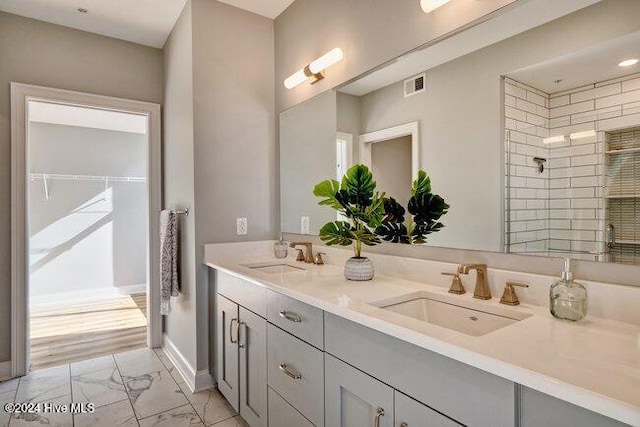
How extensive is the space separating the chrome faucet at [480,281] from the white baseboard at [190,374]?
181cm

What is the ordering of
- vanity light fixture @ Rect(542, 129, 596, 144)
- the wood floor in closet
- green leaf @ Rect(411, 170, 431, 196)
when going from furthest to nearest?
the wood floor in closet → green leaf @ Rect(411, 170, 431, 196) → vanity light fixture @ Rect(542, 129, 596, 144)

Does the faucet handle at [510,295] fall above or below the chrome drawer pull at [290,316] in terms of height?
above

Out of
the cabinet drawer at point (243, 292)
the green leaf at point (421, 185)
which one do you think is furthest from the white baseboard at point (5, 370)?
the green leaf at point (421, 185)

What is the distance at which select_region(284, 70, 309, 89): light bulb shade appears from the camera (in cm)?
→ 218

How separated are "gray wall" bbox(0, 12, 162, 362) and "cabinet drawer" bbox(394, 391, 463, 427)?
280cm

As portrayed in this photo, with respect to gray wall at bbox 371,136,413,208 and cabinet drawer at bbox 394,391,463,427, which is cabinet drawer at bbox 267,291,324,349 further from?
gray wall at bbox 371,136,413,208

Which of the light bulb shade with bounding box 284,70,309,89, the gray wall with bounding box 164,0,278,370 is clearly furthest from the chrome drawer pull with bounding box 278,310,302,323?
the light bulb shade with bounding box 284,70,309,89

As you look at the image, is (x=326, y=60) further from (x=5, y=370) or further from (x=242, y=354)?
(x=5, y=370)

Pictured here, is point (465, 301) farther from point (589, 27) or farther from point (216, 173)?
point (216, 173)

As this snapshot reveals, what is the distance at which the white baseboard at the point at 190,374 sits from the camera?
7.44ft

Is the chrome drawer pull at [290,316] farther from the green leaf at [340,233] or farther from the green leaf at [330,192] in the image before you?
the green leaf at [330,192]

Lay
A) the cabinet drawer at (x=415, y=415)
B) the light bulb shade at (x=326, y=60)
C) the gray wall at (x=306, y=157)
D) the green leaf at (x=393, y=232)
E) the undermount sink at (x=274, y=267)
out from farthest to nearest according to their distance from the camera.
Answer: the undermount sink at (x=274, y=267) < the gray wall at (x=306, y=157) < the light bulb shade at (x=326, y=60) < the green leaf at (x=393, y=232) < the cabinet drawer at (x=415, y=415)

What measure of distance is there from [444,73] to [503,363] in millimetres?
1173

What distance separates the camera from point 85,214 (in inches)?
191
